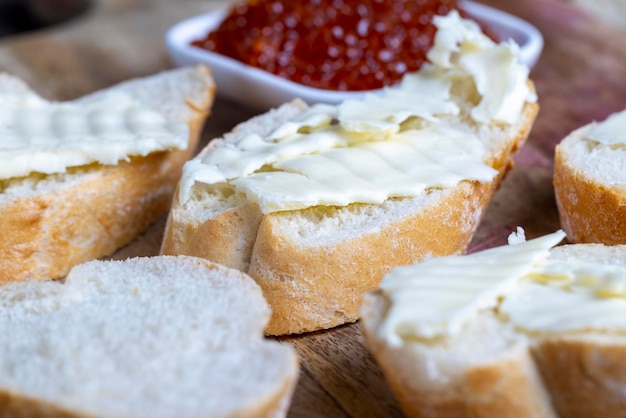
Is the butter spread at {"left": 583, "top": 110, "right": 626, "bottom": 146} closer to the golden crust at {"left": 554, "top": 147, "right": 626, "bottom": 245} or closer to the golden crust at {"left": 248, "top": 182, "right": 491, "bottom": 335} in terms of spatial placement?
the golden crust at {"left": 554, "top": 147, "right": 626, "bottom": 245}

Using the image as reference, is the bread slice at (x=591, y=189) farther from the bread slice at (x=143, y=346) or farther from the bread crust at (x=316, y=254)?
the bread slice at (x=143, y=346)

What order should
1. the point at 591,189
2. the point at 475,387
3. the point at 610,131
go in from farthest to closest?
the point at 610,131 → the point at 591,189 → the point at 475,387

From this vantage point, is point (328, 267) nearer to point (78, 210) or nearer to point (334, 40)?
point (78, 210)

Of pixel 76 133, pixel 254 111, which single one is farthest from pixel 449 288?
pixel 254 111

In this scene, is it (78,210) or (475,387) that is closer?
(475,387)

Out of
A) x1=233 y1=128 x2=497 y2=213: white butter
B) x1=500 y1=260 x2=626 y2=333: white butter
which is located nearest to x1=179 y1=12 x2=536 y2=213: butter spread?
x1=233 y1=128 x2=497 y2=213: white butter

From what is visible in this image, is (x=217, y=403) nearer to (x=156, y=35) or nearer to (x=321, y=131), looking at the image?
(x=321, y=131)

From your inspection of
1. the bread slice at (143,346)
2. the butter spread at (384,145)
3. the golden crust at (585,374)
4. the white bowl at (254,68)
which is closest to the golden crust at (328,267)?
the butter spread at (384,145)
